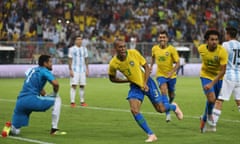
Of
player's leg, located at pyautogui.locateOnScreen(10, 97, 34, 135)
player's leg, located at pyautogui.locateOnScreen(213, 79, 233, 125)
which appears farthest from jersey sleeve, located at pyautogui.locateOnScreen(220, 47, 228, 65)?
player's leg, located at pyautogui.locateOnScreen(10, 97, 34, 135)

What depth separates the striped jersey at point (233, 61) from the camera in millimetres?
13688

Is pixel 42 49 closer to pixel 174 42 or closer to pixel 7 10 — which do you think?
pixel 7 10

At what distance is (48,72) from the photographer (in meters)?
12.5

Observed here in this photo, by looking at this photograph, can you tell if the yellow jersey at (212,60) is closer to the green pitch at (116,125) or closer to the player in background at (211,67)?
the player in background at (211,67)

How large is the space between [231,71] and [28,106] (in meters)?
4.43

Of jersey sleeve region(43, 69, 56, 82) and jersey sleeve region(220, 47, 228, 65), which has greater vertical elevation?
jersey sleeve region(220, 47, 228, 65)

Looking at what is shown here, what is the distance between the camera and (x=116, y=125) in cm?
1466

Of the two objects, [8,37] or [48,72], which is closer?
[48,72]

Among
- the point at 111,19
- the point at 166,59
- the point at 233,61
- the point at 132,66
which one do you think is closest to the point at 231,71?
the point at 233,61

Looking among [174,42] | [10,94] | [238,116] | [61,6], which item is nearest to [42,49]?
[61,6]

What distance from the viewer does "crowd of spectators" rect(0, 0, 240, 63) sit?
1486 inches

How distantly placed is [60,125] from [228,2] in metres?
32.1

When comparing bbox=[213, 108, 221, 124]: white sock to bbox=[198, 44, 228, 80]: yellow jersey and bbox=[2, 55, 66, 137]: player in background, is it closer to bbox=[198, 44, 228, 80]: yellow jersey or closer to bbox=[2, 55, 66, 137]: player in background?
bbox=[198, 44, 228, 80]: yellow jersey

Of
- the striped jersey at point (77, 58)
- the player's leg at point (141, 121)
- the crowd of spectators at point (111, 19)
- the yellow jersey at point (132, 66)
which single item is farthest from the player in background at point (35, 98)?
the crowd of spectators at point (111, 19)
